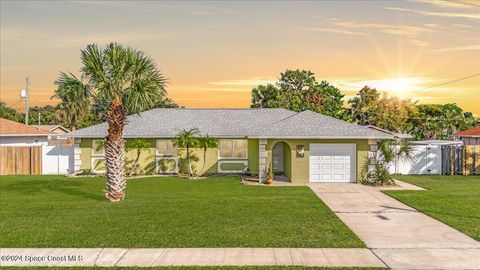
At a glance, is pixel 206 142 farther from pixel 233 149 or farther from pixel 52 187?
pixel 52 187

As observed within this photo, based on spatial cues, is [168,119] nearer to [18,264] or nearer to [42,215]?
[42,215]

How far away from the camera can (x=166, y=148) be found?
30344mm

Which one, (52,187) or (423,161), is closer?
(52,187)

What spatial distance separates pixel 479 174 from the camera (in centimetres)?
2978

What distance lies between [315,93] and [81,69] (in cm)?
4058

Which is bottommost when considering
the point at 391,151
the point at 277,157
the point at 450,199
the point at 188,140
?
the point at 450,199

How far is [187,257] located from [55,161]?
2425 centimetres

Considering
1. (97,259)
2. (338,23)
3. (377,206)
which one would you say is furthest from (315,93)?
(97,259)

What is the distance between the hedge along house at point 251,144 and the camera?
25266 millimetres

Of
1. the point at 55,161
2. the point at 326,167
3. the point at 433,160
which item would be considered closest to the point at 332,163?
the point at 326,167

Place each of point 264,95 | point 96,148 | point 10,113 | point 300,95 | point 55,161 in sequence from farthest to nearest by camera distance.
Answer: point 10,113, point 300,95, point 264,95, point 55,161, point 96,148

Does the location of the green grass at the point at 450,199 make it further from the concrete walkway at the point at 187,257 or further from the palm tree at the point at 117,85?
the palm tree at the point at 117,85

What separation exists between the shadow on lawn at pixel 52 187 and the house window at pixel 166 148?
5.92 metres

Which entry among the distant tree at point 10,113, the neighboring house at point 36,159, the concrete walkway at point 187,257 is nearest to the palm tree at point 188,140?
the neighboring house at point 36,159
